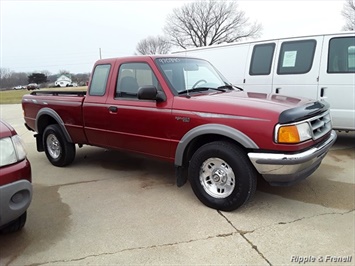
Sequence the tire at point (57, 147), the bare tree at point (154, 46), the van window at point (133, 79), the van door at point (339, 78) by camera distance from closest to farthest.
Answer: the van window at point (133, 79) → the tire at point (57, 147) → the van door at point (339, 78) → the bare tree at point (154, 46)

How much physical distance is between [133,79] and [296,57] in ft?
11.8

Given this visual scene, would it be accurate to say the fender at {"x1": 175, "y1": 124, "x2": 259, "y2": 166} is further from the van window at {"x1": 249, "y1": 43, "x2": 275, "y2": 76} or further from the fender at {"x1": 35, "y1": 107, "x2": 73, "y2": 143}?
the van window at {"x1": 249, "y1": 43, "x2": 275, "y2": 76}

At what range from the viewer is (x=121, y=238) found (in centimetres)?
314

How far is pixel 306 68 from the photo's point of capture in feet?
20.1

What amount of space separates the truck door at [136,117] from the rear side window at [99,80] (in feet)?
0.87

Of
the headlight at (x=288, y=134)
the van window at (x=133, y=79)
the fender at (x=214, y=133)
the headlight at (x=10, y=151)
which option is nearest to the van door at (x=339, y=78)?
the headlight at (x=288, y=134)

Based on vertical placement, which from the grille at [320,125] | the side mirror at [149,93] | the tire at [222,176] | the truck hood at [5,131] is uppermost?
the side mirror at [149,93]

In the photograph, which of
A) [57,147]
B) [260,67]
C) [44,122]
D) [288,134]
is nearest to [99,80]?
[57,147]

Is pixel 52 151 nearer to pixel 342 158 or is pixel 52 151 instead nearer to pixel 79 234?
pixel 79 234

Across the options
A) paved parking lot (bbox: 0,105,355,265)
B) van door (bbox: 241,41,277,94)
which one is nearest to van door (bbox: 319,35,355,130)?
van door (bbox: 241,41,277,94)

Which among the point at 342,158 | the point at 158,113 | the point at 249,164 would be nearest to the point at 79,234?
the point at 158,113

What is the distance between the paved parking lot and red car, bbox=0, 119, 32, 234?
20.8 inches

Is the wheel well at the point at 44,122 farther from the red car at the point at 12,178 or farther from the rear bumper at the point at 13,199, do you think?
the rear bumper at the point at 13,199

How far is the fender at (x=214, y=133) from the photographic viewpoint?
332 cm
